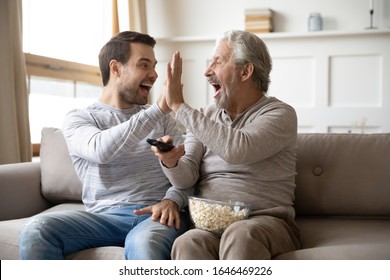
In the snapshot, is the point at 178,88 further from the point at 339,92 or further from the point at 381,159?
the point at 339,92

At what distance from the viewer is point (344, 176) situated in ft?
6.51

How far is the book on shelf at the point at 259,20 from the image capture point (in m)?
4.29

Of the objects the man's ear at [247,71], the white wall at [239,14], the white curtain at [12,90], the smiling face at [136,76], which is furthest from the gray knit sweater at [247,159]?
the white wall at [239,14]

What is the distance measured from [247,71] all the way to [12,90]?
145 centimetres

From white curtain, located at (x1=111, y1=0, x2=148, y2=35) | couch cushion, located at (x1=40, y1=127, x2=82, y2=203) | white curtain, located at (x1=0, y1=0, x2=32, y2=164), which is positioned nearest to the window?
white curtain, located at (x1=111, y1=0, x2=148, y2=35)

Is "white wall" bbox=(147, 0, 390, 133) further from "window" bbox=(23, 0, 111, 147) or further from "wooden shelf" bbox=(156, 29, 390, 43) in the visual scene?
"window" bbox=(23, 0, 111, 147)

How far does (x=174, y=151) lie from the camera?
5.56ft

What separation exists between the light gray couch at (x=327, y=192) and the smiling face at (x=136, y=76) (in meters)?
0.47

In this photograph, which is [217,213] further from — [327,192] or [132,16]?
[132,16]

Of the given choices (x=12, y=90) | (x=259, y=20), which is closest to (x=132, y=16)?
(x=259, y=20)

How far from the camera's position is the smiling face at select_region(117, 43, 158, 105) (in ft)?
6.62

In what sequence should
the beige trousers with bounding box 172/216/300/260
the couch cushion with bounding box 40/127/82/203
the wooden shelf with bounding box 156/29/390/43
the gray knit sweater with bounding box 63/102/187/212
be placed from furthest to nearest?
the wooden shelf with bounding box 156/29/390/43 → the couch cushion with bounding box 40/127/82/203 → the gray knit sweater with bounding box 63/102/187/212 → the beige trousers with bounding box 172/216/300/260

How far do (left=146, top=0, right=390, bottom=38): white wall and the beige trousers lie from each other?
3.10m

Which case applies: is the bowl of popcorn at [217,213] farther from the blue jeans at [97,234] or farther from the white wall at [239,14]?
the white wall at [239,14]
